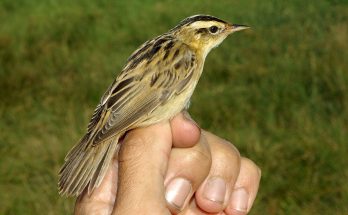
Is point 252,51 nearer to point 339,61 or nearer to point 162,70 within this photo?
point 339,61

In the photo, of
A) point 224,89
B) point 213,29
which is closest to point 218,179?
point 213,29

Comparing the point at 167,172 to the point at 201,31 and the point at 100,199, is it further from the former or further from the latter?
the point at 201,31

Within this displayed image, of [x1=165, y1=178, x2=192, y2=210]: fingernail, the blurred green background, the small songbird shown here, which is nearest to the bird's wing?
the small songbird

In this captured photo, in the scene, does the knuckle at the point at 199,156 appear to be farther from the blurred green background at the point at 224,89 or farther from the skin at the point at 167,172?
the blurred green background at the point at 224,89

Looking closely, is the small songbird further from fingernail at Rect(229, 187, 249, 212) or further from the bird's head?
fingernail at Rect(229, 187, 249, 212)

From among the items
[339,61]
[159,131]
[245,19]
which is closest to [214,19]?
[159,131]
